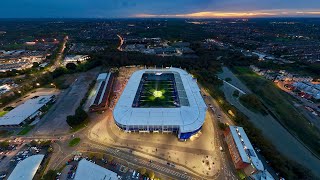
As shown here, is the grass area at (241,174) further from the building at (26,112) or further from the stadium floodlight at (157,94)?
the building at (26,112)

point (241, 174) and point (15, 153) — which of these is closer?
point (241, 174)

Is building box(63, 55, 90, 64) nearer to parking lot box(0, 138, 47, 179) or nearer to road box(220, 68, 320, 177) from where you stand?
parking lot box(0, 138, 47, 179)

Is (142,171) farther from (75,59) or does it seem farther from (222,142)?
Result: (75,59)

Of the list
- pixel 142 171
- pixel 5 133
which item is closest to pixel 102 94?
pixel 5 133

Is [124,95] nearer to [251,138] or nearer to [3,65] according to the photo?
[251,138]

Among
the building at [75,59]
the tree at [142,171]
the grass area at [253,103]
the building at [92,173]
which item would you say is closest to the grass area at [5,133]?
the building at [92,173]

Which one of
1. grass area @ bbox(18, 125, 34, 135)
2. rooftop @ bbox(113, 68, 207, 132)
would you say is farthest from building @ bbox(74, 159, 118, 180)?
grass area @ bbox(18, 125, 34, 135)
